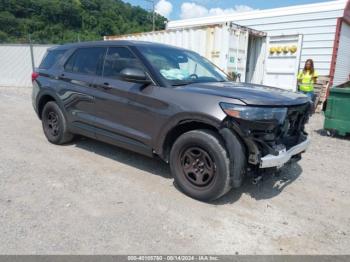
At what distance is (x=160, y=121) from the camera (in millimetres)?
3656

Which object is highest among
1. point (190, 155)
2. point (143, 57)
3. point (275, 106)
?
point (143, 57)

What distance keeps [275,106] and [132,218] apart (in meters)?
1.94

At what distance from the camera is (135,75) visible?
367 centimetres

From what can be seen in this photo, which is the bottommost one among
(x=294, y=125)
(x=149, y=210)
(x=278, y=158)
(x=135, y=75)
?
(x=149, y=210)

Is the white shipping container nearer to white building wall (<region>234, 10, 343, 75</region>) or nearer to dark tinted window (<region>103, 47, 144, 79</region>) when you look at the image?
white building wall (<region>234, 10, 343, 75</region>)

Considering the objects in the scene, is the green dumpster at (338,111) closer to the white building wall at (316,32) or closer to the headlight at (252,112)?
the headlight at (252,112)

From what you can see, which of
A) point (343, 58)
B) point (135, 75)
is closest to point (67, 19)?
point (343, 58)

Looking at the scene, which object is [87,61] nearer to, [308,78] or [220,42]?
[220,42]

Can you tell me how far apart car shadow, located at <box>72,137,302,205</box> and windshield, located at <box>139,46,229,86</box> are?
4.61ft

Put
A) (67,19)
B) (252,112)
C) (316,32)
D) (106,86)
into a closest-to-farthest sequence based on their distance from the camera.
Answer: (252,112) < (106,86) < (316,32) < (67,19)

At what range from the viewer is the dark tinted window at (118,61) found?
4.05 meters

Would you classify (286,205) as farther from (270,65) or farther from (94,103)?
(270,65)

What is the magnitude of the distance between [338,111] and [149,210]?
533 centimetres

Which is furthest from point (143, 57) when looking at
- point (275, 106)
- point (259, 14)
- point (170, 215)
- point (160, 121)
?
point (259, 14)
